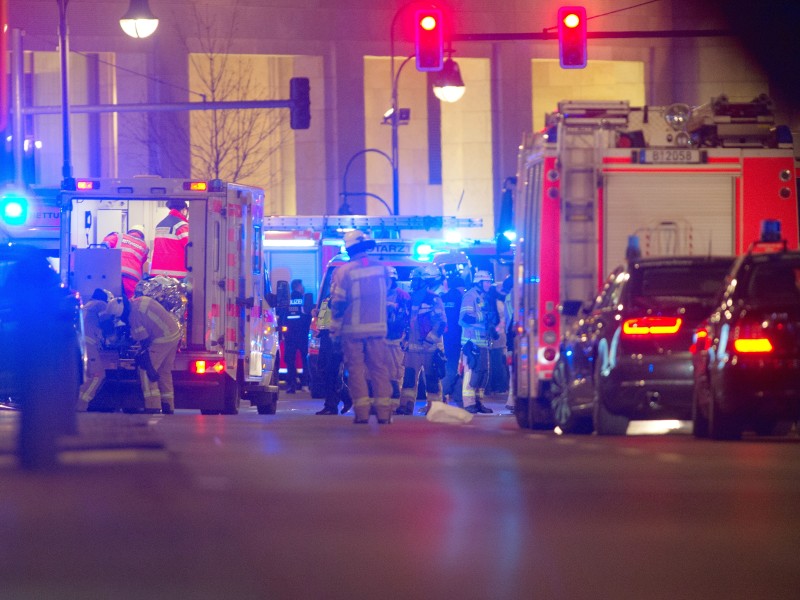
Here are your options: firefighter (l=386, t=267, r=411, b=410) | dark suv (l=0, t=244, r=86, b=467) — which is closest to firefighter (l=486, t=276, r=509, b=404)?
firefighter (l=386, t=267, r=411, b=410)

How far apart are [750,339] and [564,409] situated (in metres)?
3.39

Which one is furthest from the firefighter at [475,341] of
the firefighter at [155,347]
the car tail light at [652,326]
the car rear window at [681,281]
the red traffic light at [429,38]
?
the car tail light at [652,326]

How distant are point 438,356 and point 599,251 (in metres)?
4.96

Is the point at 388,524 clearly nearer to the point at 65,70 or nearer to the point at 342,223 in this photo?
the point at 342,223

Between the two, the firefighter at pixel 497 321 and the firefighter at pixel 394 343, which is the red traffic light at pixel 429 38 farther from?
the firefighter at pixel 394 343

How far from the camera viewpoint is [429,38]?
26.2m

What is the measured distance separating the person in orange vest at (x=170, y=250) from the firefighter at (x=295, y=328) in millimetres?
6215

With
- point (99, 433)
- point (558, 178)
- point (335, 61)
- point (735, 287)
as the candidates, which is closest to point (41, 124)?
point (335, 61)

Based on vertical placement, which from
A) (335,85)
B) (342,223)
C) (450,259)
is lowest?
(450,259)

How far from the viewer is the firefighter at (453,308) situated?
74.8ft

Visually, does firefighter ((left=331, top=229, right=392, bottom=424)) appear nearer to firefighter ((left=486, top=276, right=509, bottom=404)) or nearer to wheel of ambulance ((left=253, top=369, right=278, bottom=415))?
wheel of ambulance ((left=253, top=369, right=278, bottom=415))

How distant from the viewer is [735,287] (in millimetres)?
13477

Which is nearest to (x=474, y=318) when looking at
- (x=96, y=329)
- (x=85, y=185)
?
(x=96, y=329)

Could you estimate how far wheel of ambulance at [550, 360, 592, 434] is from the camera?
53.0 feet
